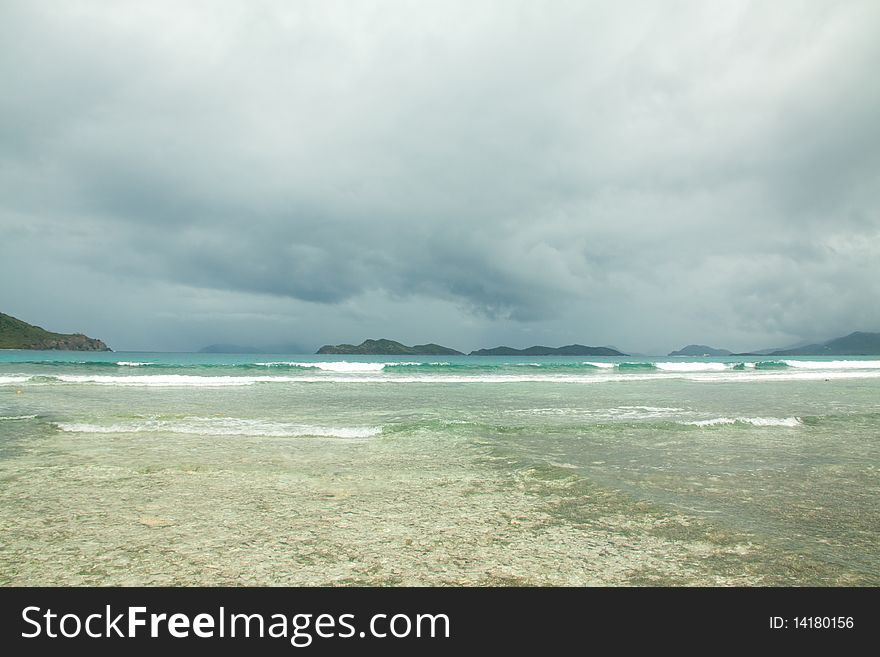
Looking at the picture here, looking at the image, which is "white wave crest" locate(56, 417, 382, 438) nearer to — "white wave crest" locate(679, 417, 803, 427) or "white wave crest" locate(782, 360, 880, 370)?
"white wave crest" locate(679, 417, 803, 427)

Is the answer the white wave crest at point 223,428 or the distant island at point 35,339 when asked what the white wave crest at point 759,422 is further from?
the distant island at point 35,339

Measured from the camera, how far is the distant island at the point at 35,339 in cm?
12825

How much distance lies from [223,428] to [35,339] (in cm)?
16110

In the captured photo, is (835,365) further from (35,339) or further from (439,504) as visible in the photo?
(35,339)

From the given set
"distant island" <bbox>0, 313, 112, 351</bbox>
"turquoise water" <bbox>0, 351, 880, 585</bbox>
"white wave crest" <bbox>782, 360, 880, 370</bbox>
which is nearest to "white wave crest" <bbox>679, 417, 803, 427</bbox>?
"turquoise water" <bbox>0, 351, 880, 585</bbox>

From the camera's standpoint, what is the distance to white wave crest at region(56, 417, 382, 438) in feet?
34.5

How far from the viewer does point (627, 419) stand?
42.7 feet

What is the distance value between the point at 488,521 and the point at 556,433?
6.33 m

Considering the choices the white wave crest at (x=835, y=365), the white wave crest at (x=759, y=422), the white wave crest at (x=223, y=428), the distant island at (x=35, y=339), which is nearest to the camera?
the white wave crest at (x=223, y=428)

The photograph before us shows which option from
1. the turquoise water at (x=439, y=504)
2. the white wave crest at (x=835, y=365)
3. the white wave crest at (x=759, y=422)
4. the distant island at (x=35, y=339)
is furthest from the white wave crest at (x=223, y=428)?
the distant island at (x=35, y=339)

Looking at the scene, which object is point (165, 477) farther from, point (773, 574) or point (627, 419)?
point (627, 419)

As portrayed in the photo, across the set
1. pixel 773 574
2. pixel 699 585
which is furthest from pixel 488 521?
pixel 773 574

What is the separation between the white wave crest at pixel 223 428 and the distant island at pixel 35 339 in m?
150

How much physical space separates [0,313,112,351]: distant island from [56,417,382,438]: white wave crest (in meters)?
150
